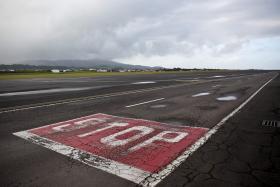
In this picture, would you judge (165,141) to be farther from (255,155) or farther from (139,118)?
(139,118)

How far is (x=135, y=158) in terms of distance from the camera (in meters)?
4.59

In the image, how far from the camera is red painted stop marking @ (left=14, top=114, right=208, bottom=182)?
15.2 feet

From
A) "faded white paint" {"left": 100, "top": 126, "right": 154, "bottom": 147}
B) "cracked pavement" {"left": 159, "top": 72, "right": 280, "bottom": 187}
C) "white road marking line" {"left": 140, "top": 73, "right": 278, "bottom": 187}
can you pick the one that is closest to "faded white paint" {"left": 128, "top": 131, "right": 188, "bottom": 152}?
"faded white paint" {"left": 100, "top": 126, "right": 154, "bottom": 147}

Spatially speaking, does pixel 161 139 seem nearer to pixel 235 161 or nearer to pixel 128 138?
pixel 128 138

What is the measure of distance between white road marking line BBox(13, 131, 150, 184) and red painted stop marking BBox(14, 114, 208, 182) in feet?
0.40

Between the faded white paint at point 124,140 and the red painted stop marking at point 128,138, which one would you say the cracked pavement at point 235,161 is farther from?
the faded white paint at point 124,140

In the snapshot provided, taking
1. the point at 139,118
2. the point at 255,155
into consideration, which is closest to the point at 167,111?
the point at 139,118

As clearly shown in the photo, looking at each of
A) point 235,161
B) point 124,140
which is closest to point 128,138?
point 124,140

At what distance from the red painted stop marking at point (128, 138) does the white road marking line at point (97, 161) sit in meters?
0.12

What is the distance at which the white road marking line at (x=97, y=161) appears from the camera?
3859 mm

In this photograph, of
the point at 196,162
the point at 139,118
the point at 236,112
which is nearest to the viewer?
Result: the point at 196,162

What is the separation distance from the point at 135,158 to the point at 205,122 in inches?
152

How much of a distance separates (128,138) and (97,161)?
1.51 m

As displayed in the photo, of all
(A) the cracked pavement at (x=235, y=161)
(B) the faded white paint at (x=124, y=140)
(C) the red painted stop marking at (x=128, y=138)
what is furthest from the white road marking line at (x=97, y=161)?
(B) the faded white paint at (x=124, y=140)
